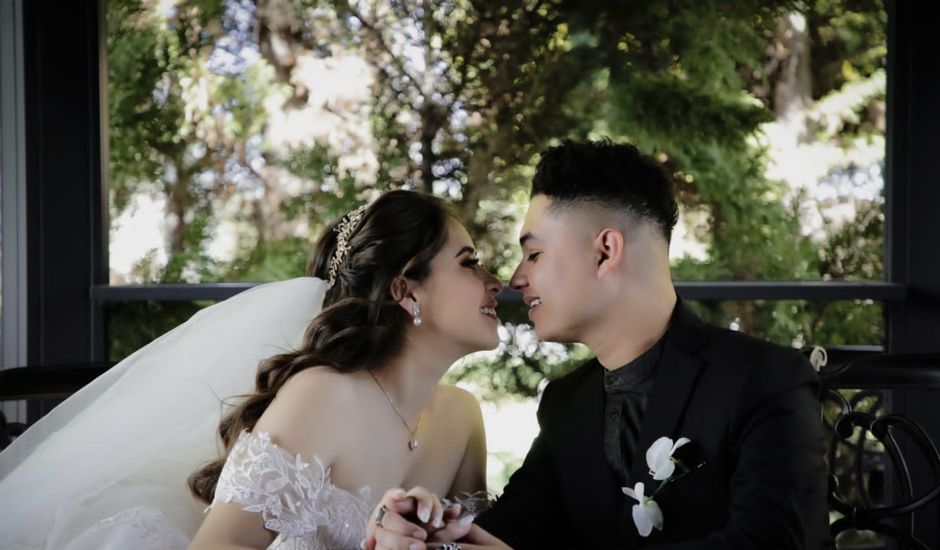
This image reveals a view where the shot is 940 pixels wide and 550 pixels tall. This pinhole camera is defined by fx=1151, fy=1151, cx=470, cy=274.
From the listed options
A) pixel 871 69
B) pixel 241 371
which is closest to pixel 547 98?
pixel 871 69

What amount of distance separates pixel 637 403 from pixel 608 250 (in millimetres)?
362

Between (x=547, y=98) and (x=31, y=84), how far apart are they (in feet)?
6.64

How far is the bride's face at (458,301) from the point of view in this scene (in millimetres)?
2826

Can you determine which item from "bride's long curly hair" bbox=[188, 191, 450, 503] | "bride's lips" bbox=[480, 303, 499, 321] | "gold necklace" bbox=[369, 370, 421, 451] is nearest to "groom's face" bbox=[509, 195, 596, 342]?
"bride's lips" bbox=[480, 303, 499, 321]

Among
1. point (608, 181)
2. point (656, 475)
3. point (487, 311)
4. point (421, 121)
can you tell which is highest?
point (421, 121)

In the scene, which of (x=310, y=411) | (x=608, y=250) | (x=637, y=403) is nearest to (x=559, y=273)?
(x=608, y=250)

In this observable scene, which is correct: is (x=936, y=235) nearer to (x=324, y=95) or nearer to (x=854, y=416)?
(x=854, y=416)

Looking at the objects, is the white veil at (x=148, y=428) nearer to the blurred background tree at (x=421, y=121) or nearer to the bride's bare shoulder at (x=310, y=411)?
the bride's bare shoulder at (x=310, y=411)

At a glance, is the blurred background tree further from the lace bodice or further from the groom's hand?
the groom's hand

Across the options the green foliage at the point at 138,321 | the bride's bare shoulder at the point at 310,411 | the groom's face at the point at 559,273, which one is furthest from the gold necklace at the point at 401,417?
the green foliage at the point at 138,321

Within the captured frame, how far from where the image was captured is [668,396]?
8.38 ft

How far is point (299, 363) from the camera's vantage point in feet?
9.06

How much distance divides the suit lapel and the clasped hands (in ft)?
1.44

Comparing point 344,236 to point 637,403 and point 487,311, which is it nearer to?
point 487,311
